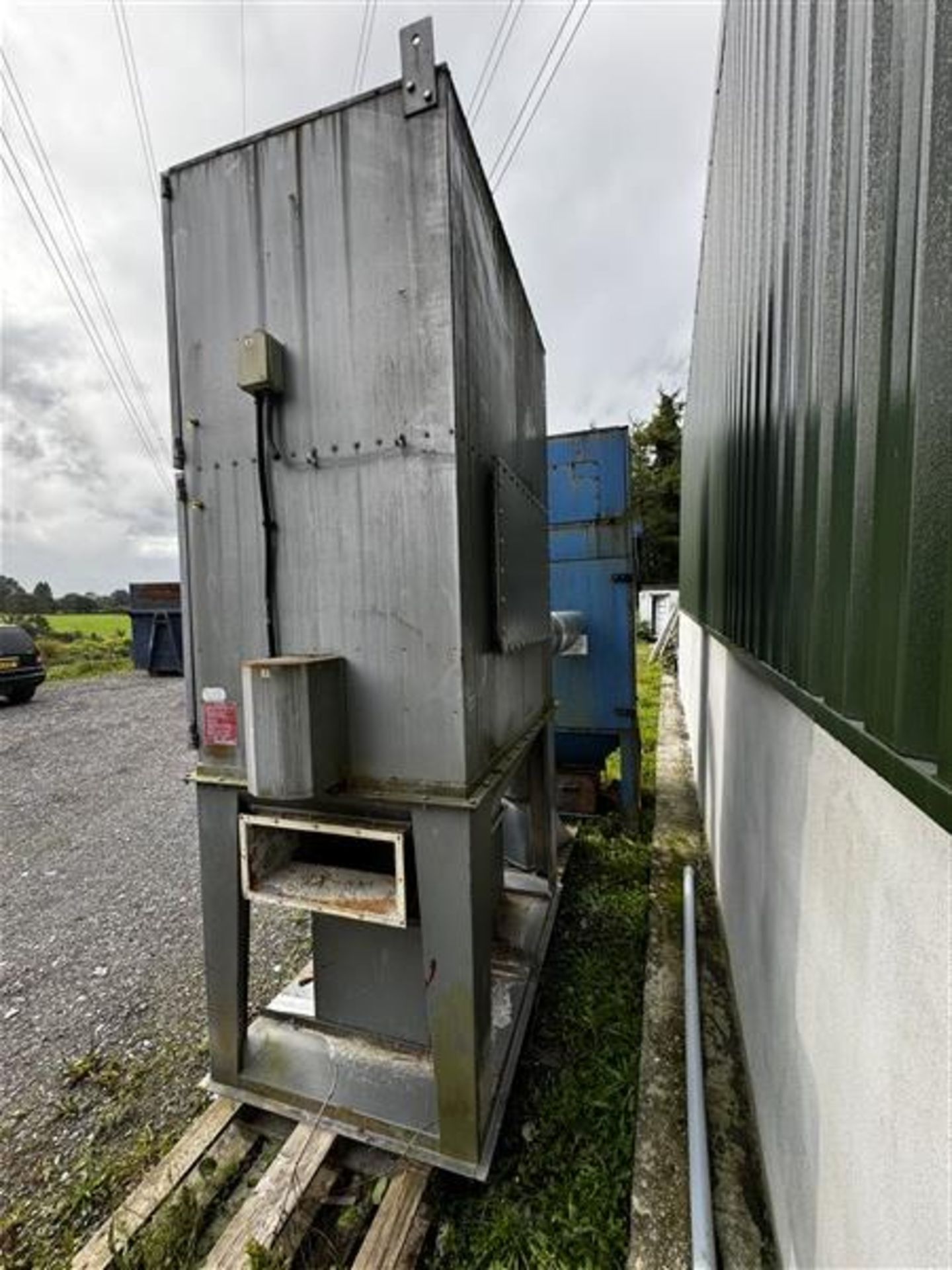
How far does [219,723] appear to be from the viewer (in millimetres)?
1610

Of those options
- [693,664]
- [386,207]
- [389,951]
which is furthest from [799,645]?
[693,664]

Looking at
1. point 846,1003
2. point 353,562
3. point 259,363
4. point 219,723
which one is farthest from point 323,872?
point 259,363

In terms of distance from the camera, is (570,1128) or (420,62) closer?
(420,62)

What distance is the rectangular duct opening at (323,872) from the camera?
142 centimetres

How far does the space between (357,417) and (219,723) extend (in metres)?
0.97

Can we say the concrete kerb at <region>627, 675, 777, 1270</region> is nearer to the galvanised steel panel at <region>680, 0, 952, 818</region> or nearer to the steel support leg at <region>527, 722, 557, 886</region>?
the steel support leg at <region>527, 722, 557, 886</region>

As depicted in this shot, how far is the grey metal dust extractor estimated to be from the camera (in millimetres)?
1327

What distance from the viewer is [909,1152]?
71cm

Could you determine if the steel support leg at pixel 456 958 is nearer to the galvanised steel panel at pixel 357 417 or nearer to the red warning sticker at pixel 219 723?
the galvanised steel panel at pixel 357 417

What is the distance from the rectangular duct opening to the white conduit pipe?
3.39 ft

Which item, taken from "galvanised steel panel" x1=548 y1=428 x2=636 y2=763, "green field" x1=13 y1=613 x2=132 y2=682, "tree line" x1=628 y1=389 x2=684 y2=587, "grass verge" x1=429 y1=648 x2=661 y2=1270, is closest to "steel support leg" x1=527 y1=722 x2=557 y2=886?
"grass verge" x1=429 y1=648 x2=661 y2=1270

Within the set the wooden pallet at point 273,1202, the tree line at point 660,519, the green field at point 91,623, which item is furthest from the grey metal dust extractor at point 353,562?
the green field at point 91,623

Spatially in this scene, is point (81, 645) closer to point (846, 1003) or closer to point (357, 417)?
point (357, 417)

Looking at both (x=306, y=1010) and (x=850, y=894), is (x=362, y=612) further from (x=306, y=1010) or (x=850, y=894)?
(x=306, y=1010)
